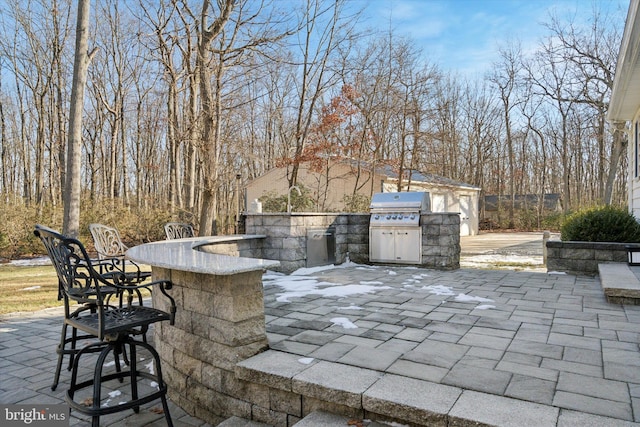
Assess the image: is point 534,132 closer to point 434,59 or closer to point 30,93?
point 434,59

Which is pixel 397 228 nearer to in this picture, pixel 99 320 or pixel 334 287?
pixel 334 287

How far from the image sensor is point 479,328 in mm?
2939

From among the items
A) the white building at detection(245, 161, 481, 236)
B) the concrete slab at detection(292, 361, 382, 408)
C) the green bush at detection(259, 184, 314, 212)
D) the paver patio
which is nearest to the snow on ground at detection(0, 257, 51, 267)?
the green bush at detection(259, 184, 314, 212)

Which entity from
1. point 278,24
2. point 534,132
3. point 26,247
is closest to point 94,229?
point 278,24

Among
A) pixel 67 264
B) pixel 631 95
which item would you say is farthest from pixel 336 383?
pixel 631 95

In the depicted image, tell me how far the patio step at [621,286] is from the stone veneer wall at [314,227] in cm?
193

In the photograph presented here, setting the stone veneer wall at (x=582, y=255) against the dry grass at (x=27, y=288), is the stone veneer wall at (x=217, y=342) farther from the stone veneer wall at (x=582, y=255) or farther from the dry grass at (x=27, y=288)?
the stone veneer wall at (x=582, y=255)

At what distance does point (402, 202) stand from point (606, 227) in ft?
9.11

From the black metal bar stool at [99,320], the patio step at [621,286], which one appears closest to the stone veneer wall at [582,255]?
the patio step at [621,286]

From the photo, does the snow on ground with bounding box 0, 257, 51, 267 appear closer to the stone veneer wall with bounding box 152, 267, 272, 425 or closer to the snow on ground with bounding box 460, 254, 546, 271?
the stone veneer wall with bounding box 152, 267, 272, 425

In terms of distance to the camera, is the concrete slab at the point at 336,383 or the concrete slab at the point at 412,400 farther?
the concrete slab at the point at 336,383

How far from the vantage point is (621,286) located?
3689 mm

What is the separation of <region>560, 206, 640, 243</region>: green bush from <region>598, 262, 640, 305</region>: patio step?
1.18 metres

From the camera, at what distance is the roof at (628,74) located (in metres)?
4.12
